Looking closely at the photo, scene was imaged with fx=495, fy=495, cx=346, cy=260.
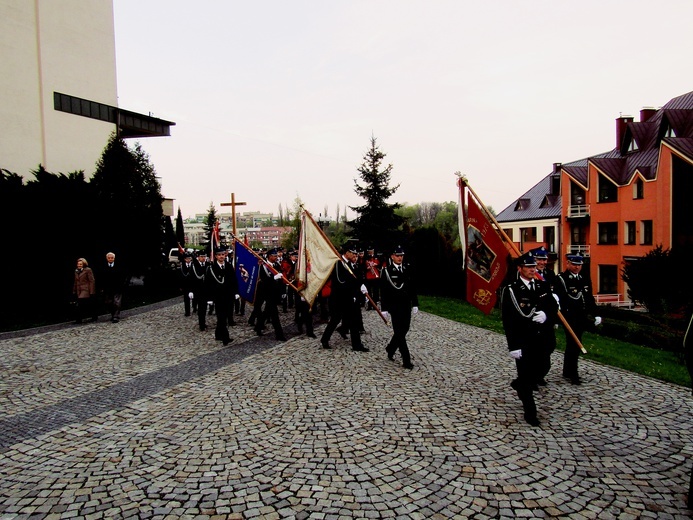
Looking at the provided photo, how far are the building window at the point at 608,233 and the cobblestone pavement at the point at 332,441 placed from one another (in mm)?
31414

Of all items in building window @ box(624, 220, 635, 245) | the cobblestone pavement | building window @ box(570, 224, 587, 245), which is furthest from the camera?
building window @ box(570, 224, 587, 245)

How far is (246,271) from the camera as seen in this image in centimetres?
1319

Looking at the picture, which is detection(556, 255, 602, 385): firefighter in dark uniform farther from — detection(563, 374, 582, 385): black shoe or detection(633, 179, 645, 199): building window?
detection(633, 179, 645, 199): building window

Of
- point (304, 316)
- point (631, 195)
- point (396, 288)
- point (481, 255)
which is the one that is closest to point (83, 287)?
point (304, 316)

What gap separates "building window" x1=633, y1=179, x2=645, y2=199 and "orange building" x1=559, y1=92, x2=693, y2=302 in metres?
0.07

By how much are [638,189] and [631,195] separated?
677mm

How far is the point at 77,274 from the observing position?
1568cm

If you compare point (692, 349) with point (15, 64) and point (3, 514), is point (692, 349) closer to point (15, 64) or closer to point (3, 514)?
point (3, 514)

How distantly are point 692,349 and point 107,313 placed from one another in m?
18.7

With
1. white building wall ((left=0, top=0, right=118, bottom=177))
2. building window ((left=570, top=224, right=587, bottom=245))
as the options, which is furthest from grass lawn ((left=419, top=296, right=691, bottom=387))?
white building wall ((left=0, top=0, right=118, bottom=177))

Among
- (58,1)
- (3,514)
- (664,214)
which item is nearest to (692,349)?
(3,514)

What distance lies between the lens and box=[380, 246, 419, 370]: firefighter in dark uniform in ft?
30.6

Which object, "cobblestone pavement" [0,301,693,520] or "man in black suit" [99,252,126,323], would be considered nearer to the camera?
"cobblestone pavement" [0,301,693,520]

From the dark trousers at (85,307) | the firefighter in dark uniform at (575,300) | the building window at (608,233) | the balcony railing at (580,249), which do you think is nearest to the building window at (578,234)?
the balcony railing at (580,249)
